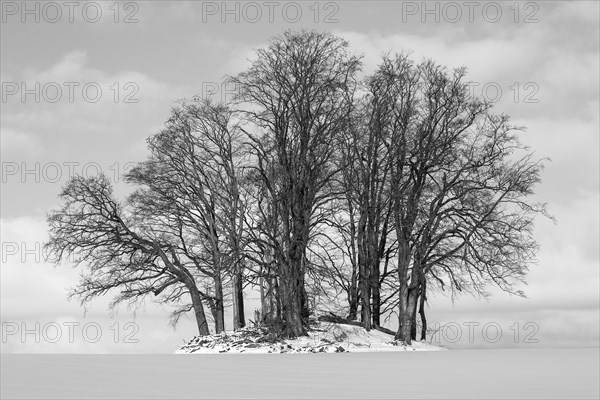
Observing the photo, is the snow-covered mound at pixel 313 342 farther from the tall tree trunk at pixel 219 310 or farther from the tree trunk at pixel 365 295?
Answer: the tall tree trunk at pixel 219 310

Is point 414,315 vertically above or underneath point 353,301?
underneath

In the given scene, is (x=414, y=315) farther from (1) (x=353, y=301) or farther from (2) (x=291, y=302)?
(2) (x=291, y=302)

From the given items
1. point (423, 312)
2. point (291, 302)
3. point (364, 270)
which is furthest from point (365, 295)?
point (291, 302)

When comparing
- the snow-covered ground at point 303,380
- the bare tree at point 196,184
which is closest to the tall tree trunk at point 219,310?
the bare tree at point 196,184

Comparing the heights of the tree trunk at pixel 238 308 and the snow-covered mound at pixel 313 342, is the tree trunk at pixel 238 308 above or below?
above

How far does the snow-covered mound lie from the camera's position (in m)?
28.6

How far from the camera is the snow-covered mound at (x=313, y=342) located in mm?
28562

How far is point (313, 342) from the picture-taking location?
2912 cm

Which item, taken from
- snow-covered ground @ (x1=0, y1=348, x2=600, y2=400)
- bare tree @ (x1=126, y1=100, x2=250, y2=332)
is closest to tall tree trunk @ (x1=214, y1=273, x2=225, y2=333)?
bare tree @ (x1=126, y1=100, x2=250, y2=332)

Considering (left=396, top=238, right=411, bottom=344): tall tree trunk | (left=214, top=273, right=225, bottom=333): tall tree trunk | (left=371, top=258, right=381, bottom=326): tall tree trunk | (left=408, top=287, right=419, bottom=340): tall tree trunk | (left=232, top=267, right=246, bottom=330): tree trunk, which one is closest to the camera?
(left=396, top=238, right=411, bottom=344): tall tree trunk

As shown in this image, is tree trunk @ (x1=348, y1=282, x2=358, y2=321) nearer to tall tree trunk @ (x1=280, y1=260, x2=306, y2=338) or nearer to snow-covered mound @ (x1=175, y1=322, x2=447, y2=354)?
snow-covered mound @ (x1=175, y1=322, x2=447, y2=354)

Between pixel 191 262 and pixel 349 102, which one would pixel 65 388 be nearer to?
pixel 349 102

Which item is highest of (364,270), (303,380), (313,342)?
(364,270)

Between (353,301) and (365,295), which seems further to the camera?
(353,301)
